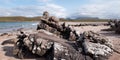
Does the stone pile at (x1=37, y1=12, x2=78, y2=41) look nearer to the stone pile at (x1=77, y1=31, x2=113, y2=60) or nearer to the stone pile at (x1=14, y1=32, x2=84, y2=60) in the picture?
the stone pile at (x1=77, y1=31, x2=113, y2=60)

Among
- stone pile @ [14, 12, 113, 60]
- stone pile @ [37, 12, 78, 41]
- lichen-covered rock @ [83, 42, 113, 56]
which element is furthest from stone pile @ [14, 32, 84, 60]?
stone pile @ [37, 12, 78, 41]

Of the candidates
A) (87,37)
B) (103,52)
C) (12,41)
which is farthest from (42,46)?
(12,41)

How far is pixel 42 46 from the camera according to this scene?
11.3m

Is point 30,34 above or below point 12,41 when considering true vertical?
above

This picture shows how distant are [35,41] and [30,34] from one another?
2.99 ft

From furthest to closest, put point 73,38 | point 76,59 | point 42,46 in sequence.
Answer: point 73,38 → point 42,46 → point 76,59

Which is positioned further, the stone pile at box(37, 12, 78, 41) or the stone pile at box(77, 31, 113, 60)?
the stone pile at box(37, 12, 78, 41)

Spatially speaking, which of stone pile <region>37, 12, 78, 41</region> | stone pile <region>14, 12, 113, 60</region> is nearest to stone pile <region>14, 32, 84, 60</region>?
stone pile <region>14, 12, 113, 60</region>

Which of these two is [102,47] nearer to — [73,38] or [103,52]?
[103,52]

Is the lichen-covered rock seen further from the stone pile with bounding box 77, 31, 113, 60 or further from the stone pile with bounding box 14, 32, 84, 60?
the stone pile with bounding box 14, 32, 84, 60

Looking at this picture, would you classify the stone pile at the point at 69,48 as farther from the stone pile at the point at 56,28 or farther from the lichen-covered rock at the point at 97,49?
the stone pile at the point at 56,28

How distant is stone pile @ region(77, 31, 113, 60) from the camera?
1030 centimetres

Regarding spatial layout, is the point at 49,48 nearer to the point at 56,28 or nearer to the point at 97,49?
the point at 97,49

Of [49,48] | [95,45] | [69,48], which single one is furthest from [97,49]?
[49,48]
